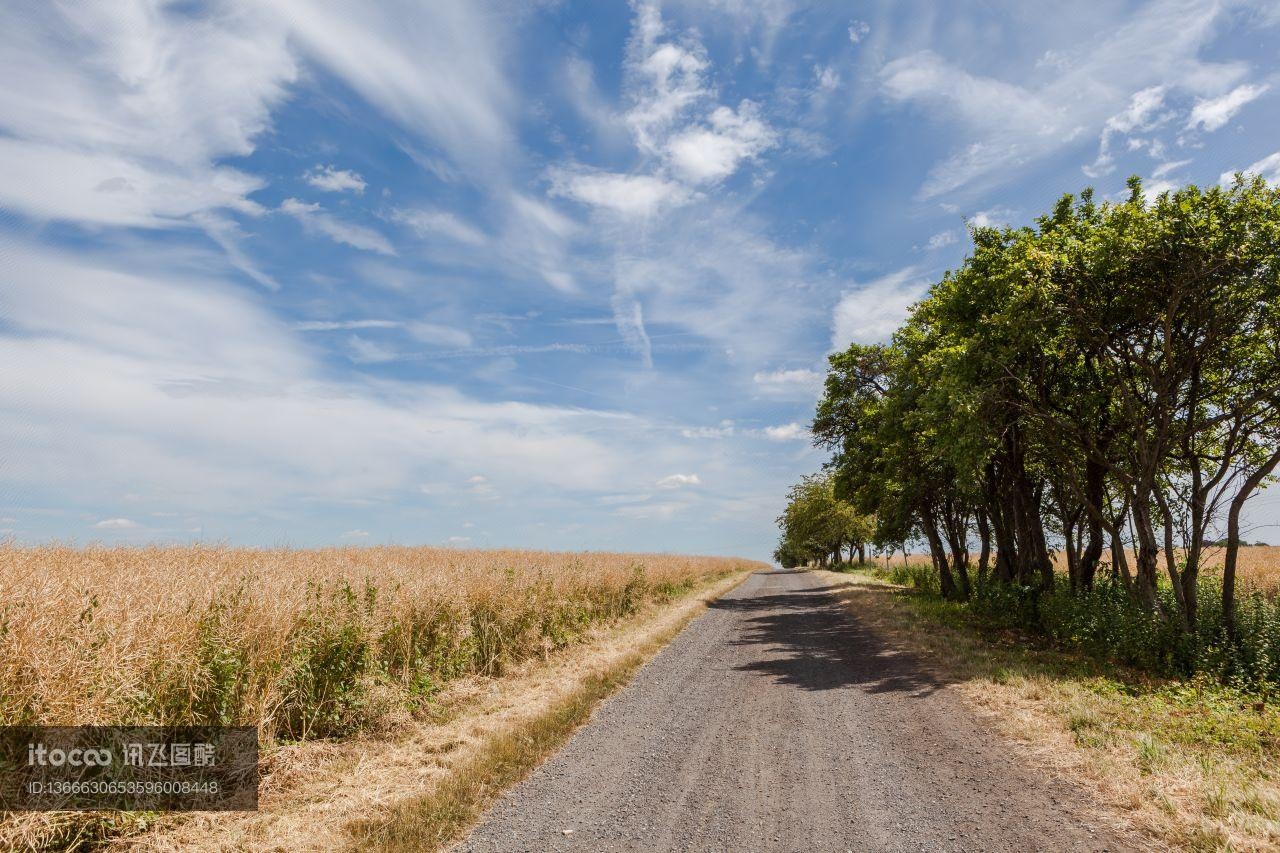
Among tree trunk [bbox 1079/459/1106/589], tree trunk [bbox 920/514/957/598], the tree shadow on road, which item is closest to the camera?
the tree shadow on road

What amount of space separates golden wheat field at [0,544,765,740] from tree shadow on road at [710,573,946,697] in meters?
5.57

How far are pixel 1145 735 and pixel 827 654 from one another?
22.7 feet

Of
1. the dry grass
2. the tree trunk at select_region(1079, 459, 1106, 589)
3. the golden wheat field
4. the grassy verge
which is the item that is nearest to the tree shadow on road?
the grassy verge

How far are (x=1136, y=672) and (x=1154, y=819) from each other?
25.8 feet

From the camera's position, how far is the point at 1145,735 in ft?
24.3

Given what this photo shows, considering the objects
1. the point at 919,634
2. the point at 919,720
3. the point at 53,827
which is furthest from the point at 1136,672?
the point at 53,827

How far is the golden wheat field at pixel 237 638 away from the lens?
5340 mm

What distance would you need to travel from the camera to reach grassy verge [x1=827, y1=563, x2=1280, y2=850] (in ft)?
17.5

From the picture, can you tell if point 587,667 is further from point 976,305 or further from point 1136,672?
point 976,305

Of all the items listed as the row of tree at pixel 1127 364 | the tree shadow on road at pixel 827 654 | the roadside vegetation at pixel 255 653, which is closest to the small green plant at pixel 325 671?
the roadside vegetation at pixel 255 653

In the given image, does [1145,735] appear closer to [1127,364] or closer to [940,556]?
[1127,364]

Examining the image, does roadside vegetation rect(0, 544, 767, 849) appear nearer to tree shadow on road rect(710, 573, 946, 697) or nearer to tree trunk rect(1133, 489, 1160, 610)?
tree shadow on road rect(710, 573, 946, 697)

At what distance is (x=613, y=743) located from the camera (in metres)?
7.78

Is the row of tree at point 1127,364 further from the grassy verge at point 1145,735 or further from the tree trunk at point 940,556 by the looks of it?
the tree trunk at point 940,556
